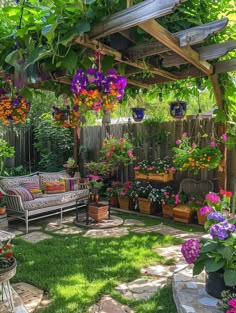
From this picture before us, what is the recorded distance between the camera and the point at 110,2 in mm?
1809

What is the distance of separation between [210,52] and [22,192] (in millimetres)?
3389

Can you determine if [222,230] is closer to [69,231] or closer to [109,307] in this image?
[109,307]

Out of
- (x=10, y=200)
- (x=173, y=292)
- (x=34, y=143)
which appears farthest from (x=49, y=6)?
(x=34, y=143)

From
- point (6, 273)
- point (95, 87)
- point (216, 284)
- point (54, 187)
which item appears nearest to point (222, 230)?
point (216, 284)

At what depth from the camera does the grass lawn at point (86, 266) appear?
94.9 inches

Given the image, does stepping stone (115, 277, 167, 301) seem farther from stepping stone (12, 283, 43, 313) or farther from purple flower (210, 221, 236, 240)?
purple flower (210, 221, 236, 240)

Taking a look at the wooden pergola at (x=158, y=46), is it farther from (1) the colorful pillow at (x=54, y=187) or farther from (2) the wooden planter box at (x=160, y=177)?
(1) the colorful pillow at (x=54, y=187)

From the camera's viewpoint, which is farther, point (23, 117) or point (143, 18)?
point (23, 117)

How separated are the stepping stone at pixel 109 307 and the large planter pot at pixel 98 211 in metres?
2.19

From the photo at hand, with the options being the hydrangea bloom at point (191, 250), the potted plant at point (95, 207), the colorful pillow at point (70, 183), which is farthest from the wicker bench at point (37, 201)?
the hydrangea bloom at point (191, 250)

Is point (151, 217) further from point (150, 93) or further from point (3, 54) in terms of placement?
point (3, 54)

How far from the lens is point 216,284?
2.24m

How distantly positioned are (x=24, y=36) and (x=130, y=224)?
3386mm

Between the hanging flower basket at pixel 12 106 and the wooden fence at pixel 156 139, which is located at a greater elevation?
the hanging flower basket at pixel 12 106
